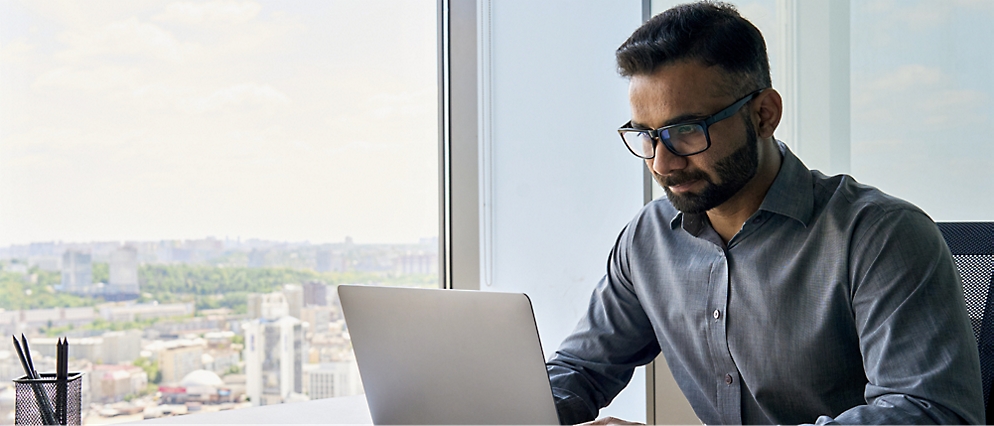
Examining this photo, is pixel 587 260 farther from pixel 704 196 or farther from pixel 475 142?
pixel 704 196

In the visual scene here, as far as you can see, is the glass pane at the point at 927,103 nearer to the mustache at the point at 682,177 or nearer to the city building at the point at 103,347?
the mustache at the point at 682,177

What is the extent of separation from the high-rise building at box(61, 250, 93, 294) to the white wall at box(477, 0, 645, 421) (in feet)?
3.22

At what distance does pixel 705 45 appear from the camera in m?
1.14

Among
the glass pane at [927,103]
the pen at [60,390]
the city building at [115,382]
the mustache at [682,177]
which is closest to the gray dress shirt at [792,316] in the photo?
the mustache at [682,177]

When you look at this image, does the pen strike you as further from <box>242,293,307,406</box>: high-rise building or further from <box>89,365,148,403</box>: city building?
<box>242,293,307,406</box>: high-rise building

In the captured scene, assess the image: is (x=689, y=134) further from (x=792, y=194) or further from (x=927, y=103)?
(x=927, y=103)

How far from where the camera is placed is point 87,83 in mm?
1576

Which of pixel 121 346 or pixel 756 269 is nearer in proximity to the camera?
pixel 756 269

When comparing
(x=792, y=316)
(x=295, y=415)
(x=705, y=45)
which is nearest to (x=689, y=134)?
(x=705, y=45)

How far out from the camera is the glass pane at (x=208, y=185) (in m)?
1.54

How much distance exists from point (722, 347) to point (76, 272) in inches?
50.5

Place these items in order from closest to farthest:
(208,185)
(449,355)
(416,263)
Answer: (449,355), (208,185), (416,263)

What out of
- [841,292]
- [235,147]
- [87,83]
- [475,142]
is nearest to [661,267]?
[841,292]

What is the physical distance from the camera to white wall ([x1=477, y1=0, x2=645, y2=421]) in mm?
2098
